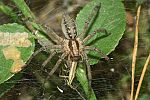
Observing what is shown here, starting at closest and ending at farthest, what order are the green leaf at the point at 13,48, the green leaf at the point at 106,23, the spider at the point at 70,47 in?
the green leaf at the point at 13,48 < the green leaf at the point at 106,23 < the spider at the point at 70,47

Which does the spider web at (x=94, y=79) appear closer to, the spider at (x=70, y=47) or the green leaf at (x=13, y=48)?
the spider at (x=70, y=47)

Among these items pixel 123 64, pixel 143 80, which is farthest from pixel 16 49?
pixel 143 80

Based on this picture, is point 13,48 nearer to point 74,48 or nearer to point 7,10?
point 7,10

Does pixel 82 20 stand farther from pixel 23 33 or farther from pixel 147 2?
pixel 147 2

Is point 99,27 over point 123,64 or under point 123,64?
over

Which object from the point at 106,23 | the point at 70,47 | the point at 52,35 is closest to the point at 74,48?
the point at 70,47

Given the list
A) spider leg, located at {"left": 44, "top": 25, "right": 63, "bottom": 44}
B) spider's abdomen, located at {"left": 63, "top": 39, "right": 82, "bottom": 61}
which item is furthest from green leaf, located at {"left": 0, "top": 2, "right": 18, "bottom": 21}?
spider's abdomen, located at {"left": 63, "top": 39, "right": 82, "bottom": 61}

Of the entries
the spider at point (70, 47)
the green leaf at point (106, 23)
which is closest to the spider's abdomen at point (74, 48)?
the spider at point (70, 47)
